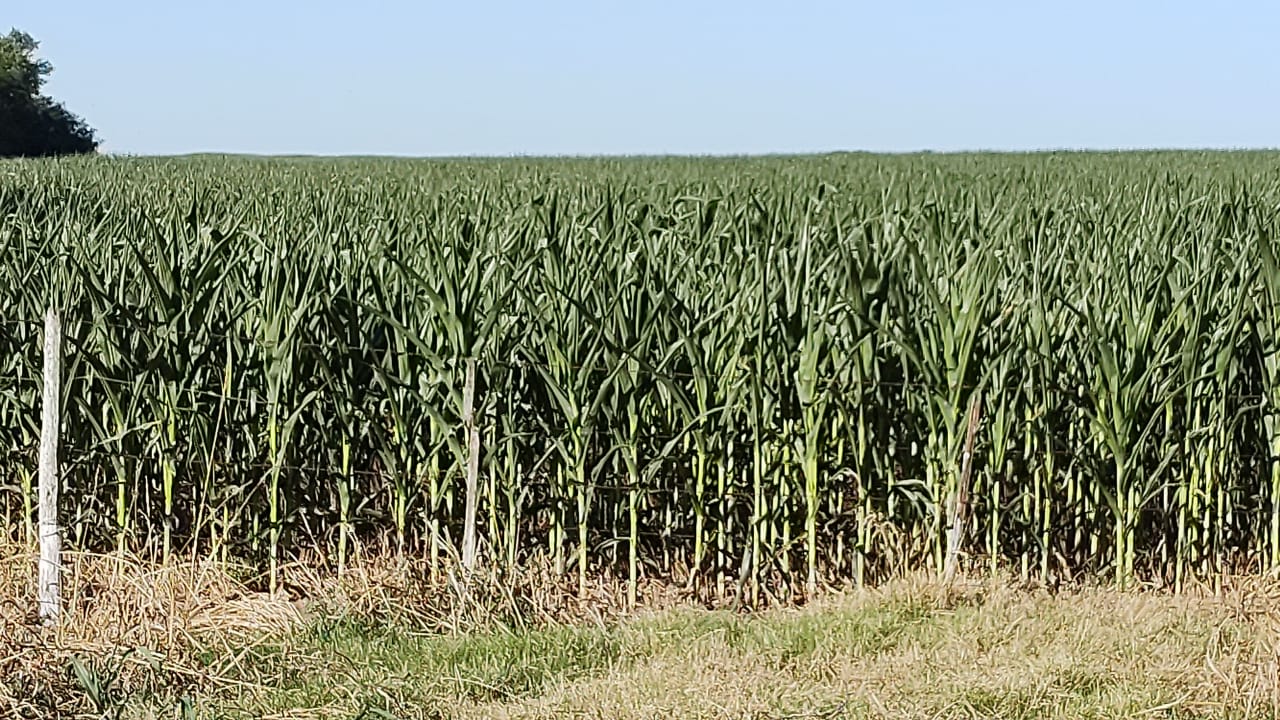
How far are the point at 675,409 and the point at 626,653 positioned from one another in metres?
0.90

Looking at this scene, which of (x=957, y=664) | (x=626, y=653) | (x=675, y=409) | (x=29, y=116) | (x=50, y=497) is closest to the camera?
(x=957, y=664)

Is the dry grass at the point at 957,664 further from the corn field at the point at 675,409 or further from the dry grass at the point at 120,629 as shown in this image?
the dry grass at the point at 120,629

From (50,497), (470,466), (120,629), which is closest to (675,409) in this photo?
(470,466)

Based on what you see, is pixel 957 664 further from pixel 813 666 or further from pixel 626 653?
pixel 626 653

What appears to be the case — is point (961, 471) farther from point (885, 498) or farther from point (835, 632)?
point (835, 632)

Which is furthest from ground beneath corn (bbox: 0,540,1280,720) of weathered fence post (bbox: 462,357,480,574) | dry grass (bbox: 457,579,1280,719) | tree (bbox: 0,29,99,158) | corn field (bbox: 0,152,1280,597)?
tree (bbox: 0,29,99,158)

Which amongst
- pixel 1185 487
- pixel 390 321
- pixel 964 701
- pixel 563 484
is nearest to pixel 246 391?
pixel 390 321

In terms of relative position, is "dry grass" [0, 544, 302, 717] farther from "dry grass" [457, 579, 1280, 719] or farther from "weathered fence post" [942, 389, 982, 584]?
"weathered fence post" [942, 389, 982, 584]

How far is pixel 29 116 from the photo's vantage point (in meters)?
59.3

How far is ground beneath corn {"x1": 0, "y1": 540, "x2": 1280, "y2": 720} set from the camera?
10.6 feet

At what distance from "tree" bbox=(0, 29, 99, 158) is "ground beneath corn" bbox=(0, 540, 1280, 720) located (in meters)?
55.3

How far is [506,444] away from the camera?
415 cm

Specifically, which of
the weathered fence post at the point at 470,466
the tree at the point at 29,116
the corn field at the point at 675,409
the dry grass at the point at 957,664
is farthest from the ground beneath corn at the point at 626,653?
→ the tree at the point at 29,116

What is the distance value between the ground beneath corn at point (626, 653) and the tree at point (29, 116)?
181 ft
